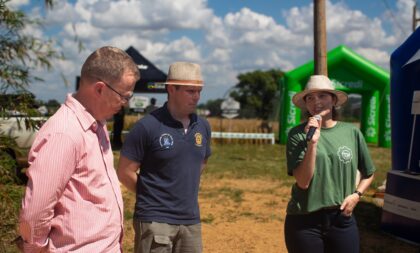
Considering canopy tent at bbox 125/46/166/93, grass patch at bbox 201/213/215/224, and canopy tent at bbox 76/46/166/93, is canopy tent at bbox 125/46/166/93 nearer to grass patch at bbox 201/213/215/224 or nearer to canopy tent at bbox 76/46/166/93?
canopy tent at bbox 76/46/166/93

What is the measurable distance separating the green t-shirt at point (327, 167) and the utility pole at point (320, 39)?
3.84 metres

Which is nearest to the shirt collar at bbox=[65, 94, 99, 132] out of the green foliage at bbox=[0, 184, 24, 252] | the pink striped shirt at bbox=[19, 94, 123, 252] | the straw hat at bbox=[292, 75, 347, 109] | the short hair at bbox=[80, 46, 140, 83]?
the pink striped shirt at bbox=[19, 94, 123, 252]

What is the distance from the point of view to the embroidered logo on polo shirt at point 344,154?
313 centimetres

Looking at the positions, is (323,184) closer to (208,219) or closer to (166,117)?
(166,117)

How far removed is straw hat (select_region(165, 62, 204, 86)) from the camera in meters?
3.07

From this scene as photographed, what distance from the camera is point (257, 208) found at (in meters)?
8.41

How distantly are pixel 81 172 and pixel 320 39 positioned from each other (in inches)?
219

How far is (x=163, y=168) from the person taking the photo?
3.00 metres

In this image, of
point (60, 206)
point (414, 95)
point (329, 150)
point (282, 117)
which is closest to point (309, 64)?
point (282, 117)

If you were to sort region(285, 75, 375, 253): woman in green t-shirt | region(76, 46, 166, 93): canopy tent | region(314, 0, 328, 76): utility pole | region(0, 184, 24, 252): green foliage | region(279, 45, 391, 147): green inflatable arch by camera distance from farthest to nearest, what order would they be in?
region(279, 45, 391, 147): green inflatable arch
region(76, 46, 166, 93): canopy tent
region(314, 0, 328, 76): utility pole
region(0, 184, 24, 252): green foliage
region(285, 75, 375, 253): woman in green t-shirt

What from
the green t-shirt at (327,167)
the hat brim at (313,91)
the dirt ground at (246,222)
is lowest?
the dirt ground at (246,222)

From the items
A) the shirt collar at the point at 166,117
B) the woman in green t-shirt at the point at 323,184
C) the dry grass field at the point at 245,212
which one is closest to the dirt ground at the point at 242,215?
the dry grass field at the point at 245,212

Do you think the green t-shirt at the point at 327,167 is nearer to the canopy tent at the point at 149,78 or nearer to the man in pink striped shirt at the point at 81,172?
the man in pink striped shirt at the point at 81,172

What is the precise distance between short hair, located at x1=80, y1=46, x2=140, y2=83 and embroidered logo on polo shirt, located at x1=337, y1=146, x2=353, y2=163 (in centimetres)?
159
